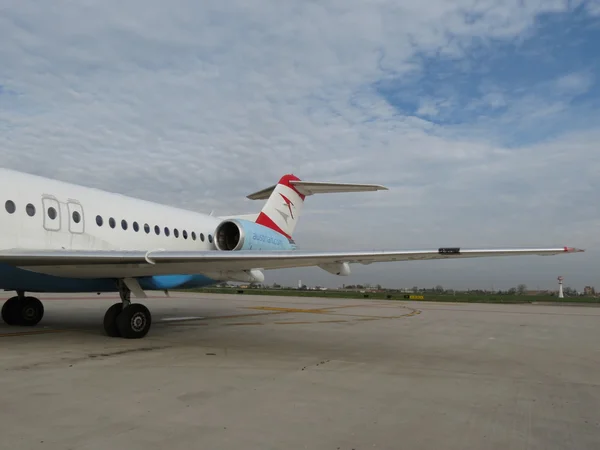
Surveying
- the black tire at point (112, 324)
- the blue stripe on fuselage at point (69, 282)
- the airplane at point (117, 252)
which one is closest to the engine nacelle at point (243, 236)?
the airplane at point (117, 252)

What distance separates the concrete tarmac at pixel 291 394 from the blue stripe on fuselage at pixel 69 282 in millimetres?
1089

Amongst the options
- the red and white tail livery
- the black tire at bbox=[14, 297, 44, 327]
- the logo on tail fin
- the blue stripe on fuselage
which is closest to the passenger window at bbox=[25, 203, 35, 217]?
the blue stripe on fuselage

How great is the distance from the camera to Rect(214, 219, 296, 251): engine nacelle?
43.4 feet

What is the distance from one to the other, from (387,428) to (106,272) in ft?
24.7

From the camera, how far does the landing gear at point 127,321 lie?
33.7ft

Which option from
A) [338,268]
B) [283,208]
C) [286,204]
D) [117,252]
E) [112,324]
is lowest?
[112,324]

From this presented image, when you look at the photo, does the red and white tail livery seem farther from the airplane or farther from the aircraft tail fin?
the airplane

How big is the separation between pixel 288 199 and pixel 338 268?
664cm

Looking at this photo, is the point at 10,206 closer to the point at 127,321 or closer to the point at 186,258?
the point at 127,321

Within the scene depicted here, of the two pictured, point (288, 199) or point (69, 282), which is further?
point (288, 199)

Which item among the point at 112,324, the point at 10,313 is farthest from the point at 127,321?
the point at 10,313

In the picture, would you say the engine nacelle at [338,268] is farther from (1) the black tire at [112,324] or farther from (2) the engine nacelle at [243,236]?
(1) the black tire at [112,324]

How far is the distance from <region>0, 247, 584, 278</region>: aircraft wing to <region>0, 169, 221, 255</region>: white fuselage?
0.54 metres

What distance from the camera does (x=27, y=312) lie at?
12.7 meters
